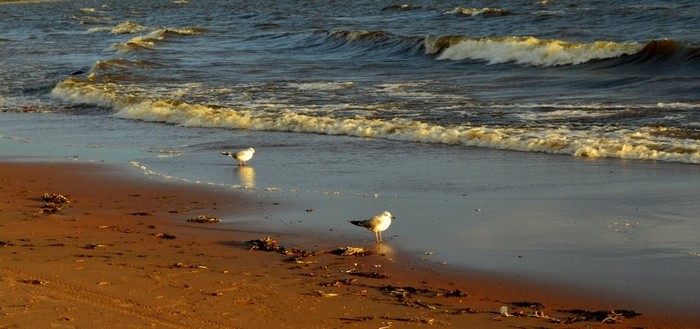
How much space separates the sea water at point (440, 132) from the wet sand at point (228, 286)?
402 mm

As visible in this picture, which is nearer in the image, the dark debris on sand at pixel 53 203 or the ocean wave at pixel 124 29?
the dark debris on sand at pixel 53 203

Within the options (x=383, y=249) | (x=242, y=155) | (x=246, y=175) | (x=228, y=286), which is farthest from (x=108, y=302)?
(x=242, y=155)

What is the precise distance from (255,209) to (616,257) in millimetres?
3328

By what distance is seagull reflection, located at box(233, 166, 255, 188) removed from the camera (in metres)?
11.1

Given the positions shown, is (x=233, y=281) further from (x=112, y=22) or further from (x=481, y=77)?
(x=112, y=22)

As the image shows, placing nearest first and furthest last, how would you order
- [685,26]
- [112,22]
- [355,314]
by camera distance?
[355,314], [685,26], [112,22]

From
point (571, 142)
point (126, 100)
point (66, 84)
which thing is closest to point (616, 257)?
point (571, 142)

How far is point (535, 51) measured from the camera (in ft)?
86.4

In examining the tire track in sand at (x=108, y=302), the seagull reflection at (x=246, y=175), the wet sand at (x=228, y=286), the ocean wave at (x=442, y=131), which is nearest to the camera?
the tire track in sand at (x=108, y=302)

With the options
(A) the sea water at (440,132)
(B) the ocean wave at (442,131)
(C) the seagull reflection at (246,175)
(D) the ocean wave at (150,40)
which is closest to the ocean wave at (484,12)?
(A) the sea water at (440,132)

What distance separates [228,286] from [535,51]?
66.3 ft

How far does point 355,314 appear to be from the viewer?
645 centimetres

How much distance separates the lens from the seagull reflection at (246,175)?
1109 centimetres

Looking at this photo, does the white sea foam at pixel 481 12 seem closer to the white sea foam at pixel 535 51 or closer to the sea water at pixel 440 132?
the sea water at pixel 440 132
